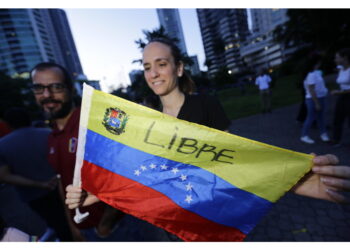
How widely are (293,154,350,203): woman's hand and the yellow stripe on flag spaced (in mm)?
72

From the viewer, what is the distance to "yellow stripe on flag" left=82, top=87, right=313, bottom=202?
1.08 m

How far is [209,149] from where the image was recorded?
3.81ft

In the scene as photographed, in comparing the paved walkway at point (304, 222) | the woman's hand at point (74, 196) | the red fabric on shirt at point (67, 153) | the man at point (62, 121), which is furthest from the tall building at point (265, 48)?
the woman's hand at point (74, 196)

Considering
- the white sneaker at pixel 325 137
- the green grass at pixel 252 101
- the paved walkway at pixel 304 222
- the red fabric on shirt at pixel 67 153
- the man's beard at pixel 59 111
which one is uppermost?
the man's beard at pixel 59 111

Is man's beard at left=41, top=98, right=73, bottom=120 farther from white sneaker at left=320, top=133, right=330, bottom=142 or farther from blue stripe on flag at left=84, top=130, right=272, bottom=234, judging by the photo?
white sneaker at left=320, top=133, right=330, bottom=142

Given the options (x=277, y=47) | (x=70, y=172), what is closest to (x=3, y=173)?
(x=70, y=172)

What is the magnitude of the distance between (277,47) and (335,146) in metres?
92.1

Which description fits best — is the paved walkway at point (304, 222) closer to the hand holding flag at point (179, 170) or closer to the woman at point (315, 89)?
the hand holding flag at point (179, 170)

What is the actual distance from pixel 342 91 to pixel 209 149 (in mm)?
4117

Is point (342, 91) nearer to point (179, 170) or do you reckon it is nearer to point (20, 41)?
point (179, 170)

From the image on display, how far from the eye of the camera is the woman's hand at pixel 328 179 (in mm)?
1013

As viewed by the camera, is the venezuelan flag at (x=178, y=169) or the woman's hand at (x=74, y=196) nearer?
the venezuelan flag at (x=178, y=169)

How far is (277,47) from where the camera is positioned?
3088 inches

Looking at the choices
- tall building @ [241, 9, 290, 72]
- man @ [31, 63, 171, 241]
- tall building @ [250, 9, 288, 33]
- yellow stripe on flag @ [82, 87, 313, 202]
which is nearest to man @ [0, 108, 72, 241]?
man @ [31, 63, 171, 241]
